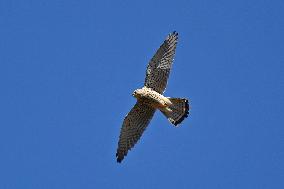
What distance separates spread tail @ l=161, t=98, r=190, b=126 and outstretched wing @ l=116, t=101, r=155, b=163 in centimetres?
57

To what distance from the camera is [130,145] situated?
2384cm

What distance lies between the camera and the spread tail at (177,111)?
948 inches

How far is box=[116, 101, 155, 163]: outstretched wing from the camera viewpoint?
2390 cm

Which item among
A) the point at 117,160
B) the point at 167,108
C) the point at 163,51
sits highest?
the point at 163,51

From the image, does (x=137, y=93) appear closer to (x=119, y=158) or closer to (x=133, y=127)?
(x=133, y=127)

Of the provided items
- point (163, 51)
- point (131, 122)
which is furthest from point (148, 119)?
point (163, 51)

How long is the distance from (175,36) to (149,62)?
1253mm

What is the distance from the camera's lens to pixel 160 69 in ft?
79.5

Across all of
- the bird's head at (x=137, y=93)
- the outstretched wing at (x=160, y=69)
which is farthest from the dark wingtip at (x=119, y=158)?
the outstretched wing at (x=160, y=69)

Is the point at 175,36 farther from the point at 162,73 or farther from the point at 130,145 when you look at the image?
the point at 130,145

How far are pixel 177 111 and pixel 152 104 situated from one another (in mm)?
848

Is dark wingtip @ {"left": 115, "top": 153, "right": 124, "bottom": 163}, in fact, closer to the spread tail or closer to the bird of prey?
the bird of prey

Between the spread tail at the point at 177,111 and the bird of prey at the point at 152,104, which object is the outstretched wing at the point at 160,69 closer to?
the bird of prey at the point at 152,104

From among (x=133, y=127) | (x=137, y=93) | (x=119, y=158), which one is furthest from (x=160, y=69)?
(x=119, y=158)
